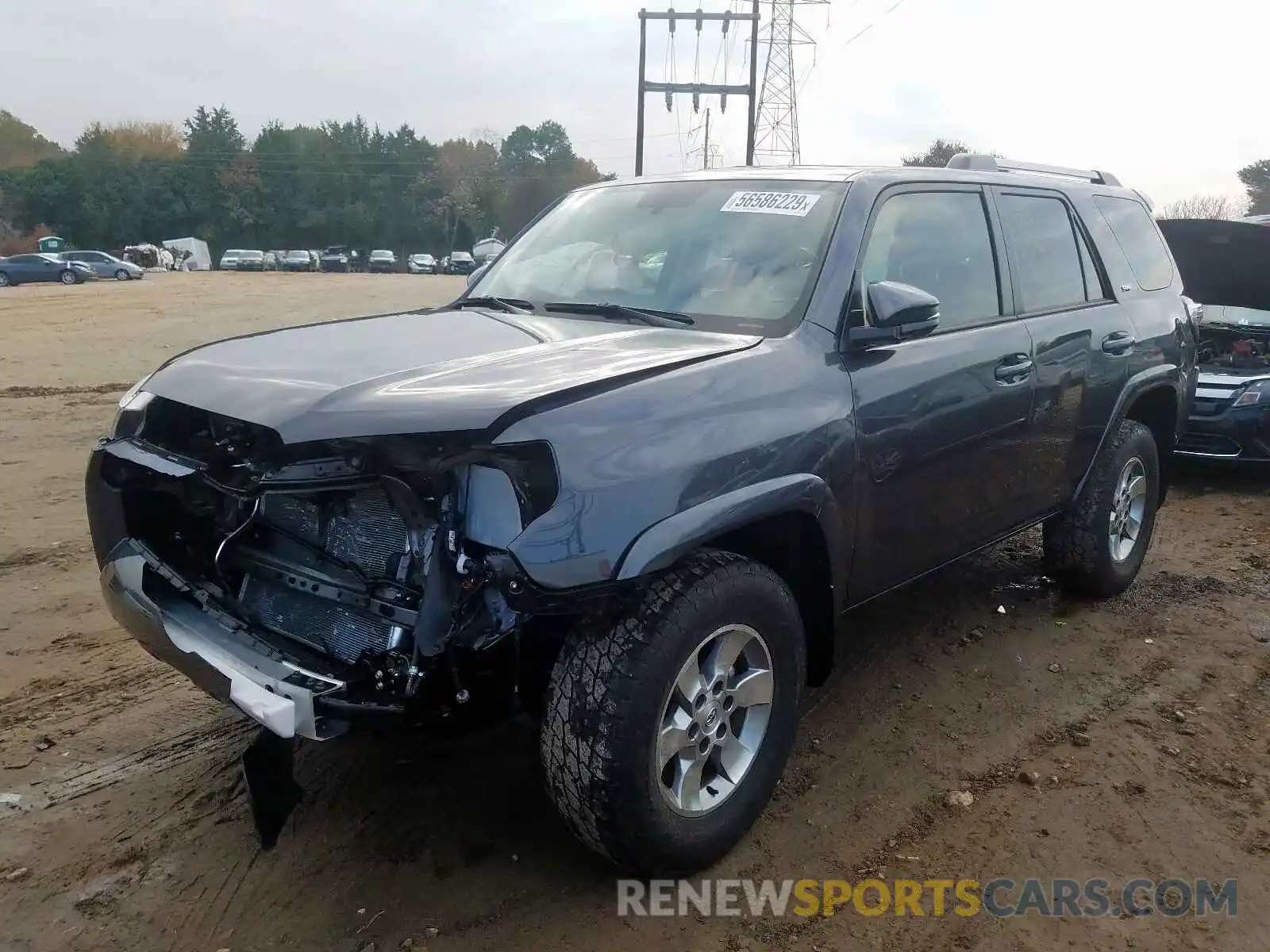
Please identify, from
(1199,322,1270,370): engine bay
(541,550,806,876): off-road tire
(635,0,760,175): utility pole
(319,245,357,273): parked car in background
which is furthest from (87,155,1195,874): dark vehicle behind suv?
(319,245,357,273): parked car in background

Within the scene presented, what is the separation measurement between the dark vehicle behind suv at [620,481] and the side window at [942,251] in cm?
1

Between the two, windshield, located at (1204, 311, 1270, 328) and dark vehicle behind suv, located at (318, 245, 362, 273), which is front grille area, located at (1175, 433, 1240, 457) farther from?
dark vehicle behind suv, located at (318, 245, 362, 273)

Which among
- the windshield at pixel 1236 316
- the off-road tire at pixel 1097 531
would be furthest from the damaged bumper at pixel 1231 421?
A: the off-road tire at pixel 1097 531

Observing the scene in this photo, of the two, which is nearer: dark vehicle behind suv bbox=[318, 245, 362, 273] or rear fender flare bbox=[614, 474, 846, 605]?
rear fender flare bbox=[614, 474, 846, 605]

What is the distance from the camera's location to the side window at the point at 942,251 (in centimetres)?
354

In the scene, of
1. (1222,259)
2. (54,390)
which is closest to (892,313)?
(1222,259)

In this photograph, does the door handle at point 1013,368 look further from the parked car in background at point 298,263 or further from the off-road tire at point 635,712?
the parked car in background at point 298,263

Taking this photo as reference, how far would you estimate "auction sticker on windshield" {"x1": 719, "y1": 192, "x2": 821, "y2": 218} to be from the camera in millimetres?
3525

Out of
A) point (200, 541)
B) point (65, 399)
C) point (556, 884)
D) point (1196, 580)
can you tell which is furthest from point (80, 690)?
point (65, 399)

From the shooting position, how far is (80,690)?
152 inches

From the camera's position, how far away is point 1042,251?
4.34 m

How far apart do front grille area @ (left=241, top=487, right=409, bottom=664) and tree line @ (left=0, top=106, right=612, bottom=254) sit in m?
64.4

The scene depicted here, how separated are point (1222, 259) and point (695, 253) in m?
6.86

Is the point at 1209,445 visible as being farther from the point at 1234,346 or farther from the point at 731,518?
the point at 731,518
